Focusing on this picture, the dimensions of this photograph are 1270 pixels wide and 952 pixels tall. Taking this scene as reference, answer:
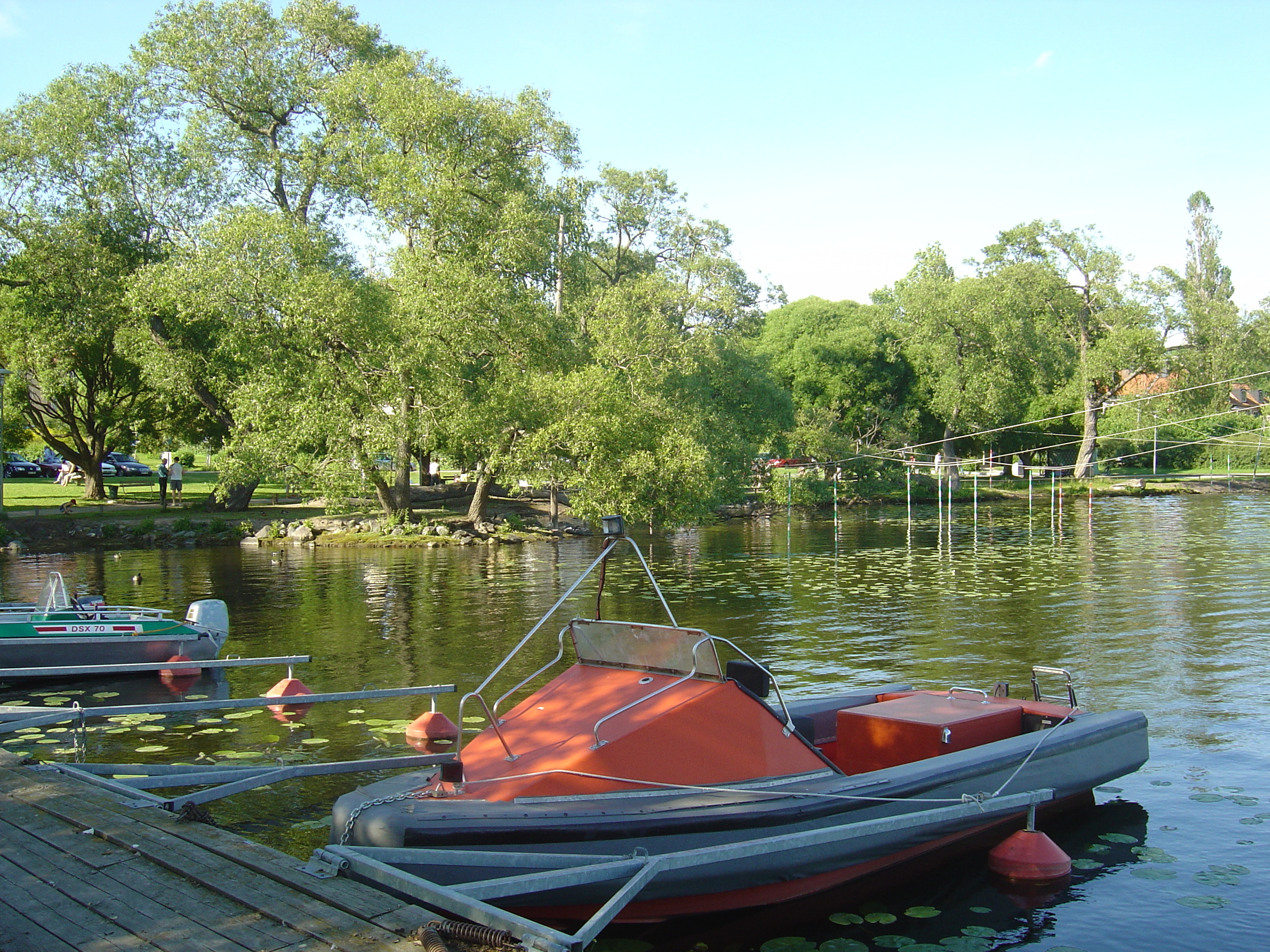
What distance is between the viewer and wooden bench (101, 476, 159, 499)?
4525 cm

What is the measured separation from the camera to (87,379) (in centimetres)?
4222

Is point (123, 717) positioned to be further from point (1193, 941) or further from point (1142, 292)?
point (1142, 292)

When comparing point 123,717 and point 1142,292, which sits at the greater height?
point 1142,292

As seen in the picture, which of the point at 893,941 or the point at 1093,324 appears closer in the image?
the point at 893,941

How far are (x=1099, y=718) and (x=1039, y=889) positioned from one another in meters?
2.15

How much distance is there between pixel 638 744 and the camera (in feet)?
24.2

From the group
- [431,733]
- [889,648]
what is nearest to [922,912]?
[431,733]

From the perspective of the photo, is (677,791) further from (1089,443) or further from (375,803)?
(1089,443)

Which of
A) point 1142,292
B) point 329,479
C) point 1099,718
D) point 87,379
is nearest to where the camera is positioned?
point 1099,718

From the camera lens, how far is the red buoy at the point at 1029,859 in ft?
26.3

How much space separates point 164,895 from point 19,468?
63079 mm

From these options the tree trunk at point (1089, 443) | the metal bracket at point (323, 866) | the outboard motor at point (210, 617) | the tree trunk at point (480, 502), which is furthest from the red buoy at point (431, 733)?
the tree trunk at point (1089, 443)

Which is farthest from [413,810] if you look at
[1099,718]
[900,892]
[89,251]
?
[89,251]

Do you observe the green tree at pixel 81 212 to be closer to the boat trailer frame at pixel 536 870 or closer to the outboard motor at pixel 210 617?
the outboard motor at pixel 210 617
